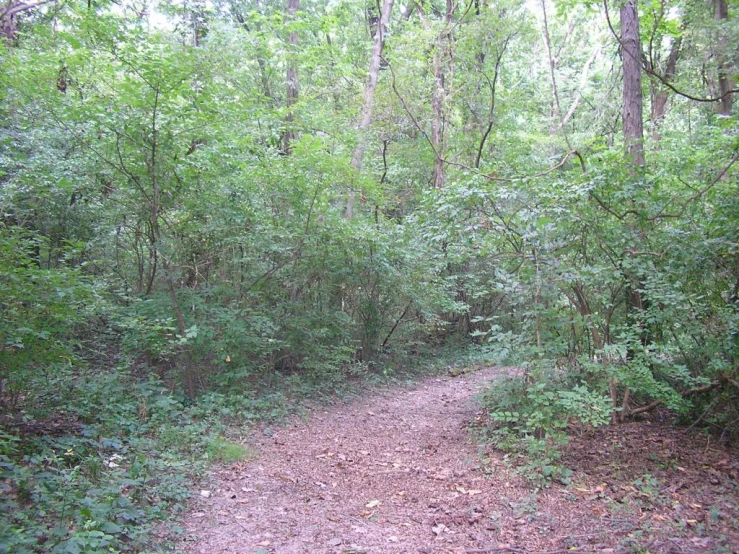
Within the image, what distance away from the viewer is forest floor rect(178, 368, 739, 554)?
12.2 ft

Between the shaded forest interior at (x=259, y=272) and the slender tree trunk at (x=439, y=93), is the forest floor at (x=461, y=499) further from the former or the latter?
the slender tree trunk at (x=439, y=93)

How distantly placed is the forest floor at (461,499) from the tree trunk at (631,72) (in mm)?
3848

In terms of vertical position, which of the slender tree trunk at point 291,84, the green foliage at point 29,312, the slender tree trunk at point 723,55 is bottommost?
the green foliage at point 29,312

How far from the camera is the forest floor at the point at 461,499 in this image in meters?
3.72

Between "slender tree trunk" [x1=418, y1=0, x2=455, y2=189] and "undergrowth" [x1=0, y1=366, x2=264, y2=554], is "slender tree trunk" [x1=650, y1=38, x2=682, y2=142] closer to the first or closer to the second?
"slender tree trunk" [x1=418, y1=0, x2=455, y2=189]

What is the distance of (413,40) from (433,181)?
3.66 meters

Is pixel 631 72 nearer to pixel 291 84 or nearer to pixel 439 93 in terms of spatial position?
pixel 439 93

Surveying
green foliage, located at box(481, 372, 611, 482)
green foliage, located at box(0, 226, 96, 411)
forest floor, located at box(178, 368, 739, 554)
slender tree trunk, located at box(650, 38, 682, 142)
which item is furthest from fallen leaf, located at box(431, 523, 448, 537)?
slender tree trunk, located at box(650, 38, 682, 142)

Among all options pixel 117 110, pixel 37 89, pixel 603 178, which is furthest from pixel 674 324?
pixel 37 89

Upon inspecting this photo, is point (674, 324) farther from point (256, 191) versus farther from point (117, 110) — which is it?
point (117, 110)

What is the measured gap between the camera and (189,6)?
476 inches

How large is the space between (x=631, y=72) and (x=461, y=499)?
5990 millimetres

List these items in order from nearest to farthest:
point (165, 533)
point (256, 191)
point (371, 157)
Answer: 1. point (165, 533)
2. point (256, 191)
3. point (371, 157)

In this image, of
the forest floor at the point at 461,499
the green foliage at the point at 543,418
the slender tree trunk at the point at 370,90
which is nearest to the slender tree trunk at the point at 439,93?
the slender tree trunk at the point at 370,90
